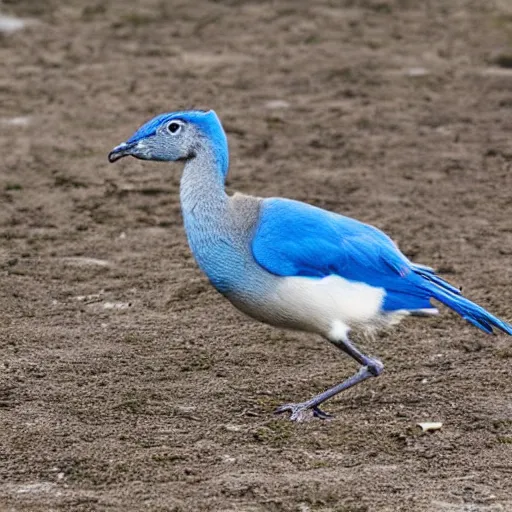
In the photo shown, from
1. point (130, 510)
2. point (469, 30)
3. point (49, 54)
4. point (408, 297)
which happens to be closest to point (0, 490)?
point (130, 510)

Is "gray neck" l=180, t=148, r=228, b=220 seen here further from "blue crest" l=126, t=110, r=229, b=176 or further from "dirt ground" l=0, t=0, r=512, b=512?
"dirt ground" l=0, t=0, r=512, b=512

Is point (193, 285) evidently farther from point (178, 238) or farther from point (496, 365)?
point (496, 365)

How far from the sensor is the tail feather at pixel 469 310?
462 cm

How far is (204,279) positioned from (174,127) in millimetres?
1641

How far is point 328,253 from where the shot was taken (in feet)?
15.0

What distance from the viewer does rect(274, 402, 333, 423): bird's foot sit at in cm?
476

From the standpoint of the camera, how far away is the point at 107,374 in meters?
5.16

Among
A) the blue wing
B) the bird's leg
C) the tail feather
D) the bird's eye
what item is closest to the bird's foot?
the bird's leg

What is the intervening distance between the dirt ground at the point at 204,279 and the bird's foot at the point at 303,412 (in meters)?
0.04

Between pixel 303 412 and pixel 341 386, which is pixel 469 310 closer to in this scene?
pixel 341 386

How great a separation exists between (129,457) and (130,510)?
401 millimetres

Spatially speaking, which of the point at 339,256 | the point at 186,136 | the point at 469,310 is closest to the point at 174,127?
the point at 186,136

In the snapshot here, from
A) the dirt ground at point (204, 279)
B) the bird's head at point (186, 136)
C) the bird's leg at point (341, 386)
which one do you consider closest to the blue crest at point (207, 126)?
the bird's head at point (186, 136)

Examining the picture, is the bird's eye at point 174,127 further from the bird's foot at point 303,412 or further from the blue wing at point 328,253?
the bird's foot at point 303,412
